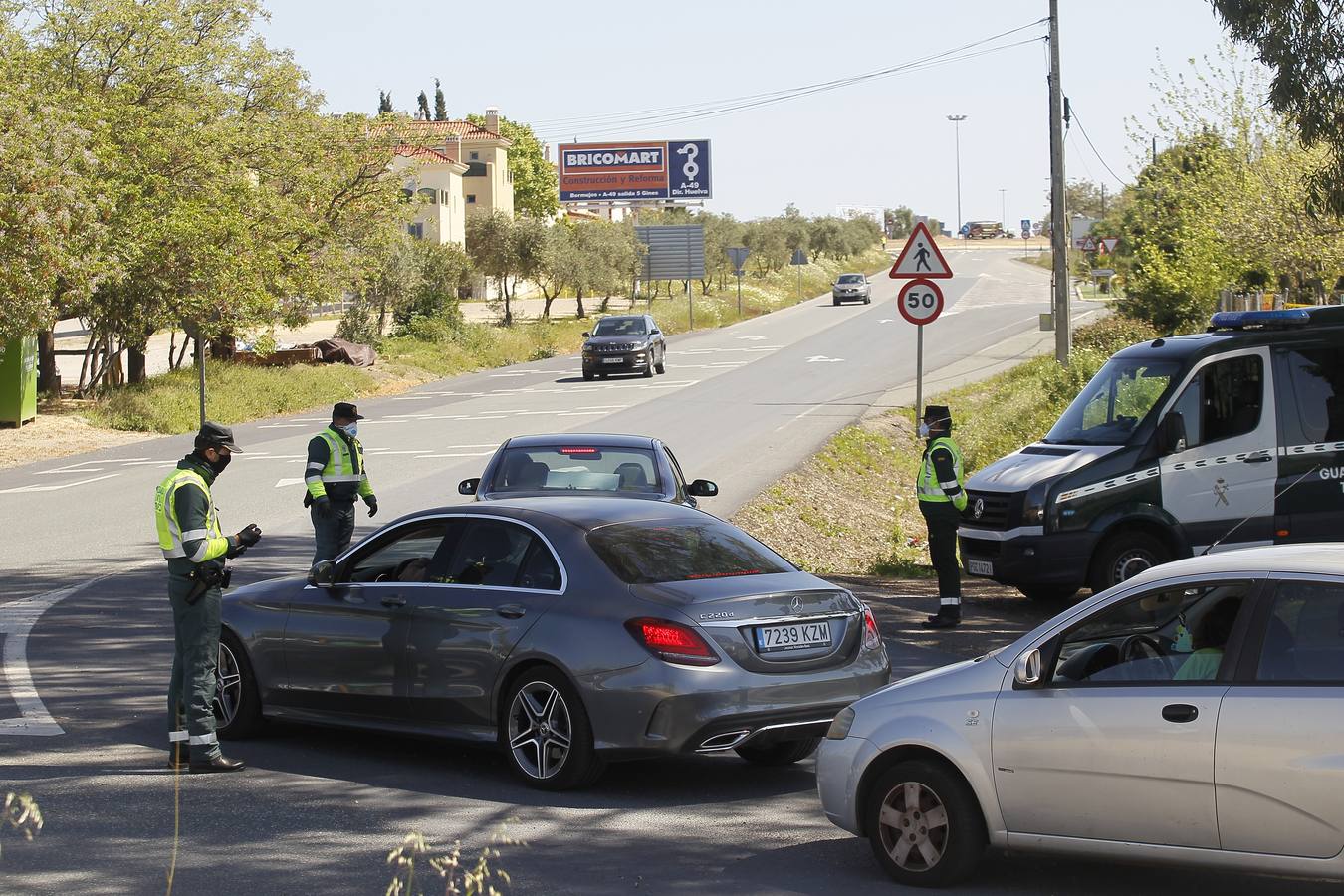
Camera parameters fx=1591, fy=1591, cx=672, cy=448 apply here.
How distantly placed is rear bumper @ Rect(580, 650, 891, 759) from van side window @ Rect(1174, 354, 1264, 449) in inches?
270

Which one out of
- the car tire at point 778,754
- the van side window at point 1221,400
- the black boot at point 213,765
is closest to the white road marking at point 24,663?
the black boot at point 213,765

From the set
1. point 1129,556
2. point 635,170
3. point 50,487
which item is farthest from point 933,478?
point 635,170

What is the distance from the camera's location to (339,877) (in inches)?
249

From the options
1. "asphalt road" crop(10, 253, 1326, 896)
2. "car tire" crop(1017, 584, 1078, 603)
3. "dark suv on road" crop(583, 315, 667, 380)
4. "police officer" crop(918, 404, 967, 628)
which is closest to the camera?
"asphalt road" crop(10, 253, 1326, 896)

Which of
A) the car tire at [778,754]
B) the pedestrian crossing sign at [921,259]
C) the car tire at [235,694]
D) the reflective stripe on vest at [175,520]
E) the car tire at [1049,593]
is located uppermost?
the pedestrian crossing sign at [921,259]

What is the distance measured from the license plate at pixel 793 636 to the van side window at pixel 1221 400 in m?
6.63

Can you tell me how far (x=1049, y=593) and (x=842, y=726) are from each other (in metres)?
8.19

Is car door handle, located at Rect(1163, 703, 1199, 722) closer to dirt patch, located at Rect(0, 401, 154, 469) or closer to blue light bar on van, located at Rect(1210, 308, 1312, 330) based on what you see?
blue light bar on van, located at Rect(1210, 308, 1312, 330)

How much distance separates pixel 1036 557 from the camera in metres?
13.5

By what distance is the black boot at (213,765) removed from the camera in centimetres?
814

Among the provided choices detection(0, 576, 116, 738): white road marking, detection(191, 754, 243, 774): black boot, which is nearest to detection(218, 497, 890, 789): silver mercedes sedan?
detection(191, 754, 243, 774): black boot

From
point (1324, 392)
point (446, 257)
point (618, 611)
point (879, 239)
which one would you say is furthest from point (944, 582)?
point (879, 239)

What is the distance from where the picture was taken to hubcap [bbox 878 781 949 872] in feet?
20.2

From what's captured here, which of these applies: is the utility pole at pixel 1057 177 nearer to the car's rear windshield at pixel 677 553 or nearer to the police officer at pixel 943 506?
the police officer at pixel 943 506
